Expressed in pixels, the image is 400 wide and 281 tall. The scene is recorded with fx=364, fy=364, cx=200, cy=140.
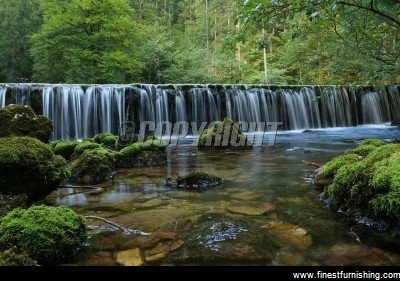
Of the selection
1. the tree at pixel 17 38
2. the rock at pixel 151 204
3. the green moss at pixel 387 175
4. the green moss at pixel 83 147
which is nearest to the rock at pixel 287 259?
the green moss at pixel 387 175

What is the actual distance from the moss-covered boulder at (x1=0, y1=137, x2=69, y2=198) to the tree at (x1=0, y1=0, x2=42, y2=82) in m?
32.1

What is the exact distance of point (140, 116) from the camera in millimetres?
17359

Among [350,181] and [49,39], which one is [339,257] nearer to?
[350,181]

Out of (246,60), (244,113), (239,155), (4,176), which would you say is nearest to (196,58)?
(246,60)

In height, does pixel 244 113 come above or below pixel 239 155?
above

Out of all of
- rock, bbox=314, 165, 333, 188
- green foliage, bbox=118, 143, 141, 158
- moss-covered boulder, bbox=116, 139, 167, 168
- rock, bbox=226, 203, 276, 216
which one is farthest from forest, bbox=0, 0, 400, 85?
rock, bbox=226, 203, 276, 216

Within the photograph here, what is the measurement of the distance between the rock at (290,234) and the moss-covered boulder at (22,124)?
5648mm

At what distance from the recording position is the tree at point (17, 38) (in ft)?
110

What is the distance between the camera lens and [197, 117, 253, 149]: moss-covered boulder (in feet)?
39.8

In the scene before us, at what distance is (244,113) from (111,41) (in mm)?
13134

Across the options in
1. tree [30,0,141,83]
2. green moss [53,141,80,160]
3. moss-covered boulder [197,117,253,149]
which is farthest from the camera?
tree [30,0,141,83]

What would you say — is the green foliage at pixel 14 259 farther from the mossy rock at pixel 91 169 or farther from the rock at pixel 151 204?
the mossy rock at pixel 91 169

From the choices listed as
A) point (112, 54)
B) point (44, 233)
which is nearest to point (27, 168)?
point (44, 233)

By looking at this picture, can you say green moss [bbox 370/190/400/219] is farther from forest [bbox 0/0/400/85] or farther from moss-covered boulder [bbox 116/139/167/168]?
forest [bbox 0/0/400/85]
